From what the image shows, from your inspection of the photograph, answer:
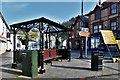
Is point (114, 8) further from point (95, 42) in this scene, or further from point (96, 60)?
point (96, 60)

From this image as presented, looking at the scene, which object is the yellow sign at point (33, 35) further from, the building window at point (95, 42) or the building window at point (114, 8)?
the building window at point (95, 42)

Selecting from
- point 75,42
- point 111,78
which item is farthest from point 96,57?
point 75,42

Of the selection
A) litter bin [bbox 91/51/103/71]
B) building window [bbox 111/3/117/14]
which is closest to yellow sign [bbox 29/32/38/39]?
litter bin [bbox 91/51/103/71]

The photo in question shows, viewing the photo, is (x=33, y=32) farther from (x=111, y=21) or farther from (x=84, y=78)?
(x=111, y=21)

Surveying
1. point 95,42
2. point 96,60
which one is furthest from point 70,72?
point 95,42

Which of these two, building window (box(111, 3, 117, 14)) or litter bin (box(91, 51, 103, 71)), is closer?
litter bin (box(91, 51, 103, 71))

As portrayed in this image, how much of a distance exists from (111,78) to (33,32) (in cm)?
1116

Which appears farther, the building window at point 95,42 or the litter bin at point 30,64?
the building window at point 95,42

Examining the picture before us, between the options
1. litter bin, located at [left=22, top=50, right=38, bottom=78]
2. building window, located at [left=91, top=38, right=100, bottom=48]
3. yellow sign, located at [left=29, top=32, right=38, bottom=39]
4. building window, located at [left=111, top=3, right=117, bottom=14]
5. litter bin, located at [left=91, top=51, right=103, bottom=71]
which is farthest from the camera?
building window, located at [left=91, top=38, right=100, bottom=48]

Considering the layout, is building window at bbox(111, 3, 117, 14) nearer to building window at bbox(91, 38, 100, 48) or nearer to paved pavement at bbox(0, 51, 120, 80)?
building window at bbox(91, 38, 100, 48)

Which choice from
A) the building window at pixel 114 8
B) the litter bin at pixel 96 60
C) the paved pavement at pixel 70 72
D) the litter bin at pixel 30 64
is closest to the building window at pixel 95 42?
the building window at pixel 114 8

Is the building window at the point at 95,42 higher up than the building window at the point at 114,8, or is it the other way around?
the building window at the point at 114,8

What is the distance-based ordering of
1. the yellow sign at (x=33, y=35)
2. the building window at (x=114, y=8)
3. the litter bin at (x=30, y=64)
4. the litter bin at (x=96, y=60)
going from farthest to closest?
the building window at (x=114, y=8), the yellow sign at (x=33, y=35), the litter bin at (x=96, y=60), the litter bin at (x=30, y=64)

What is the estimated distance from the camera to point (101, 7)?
46.7 metres
